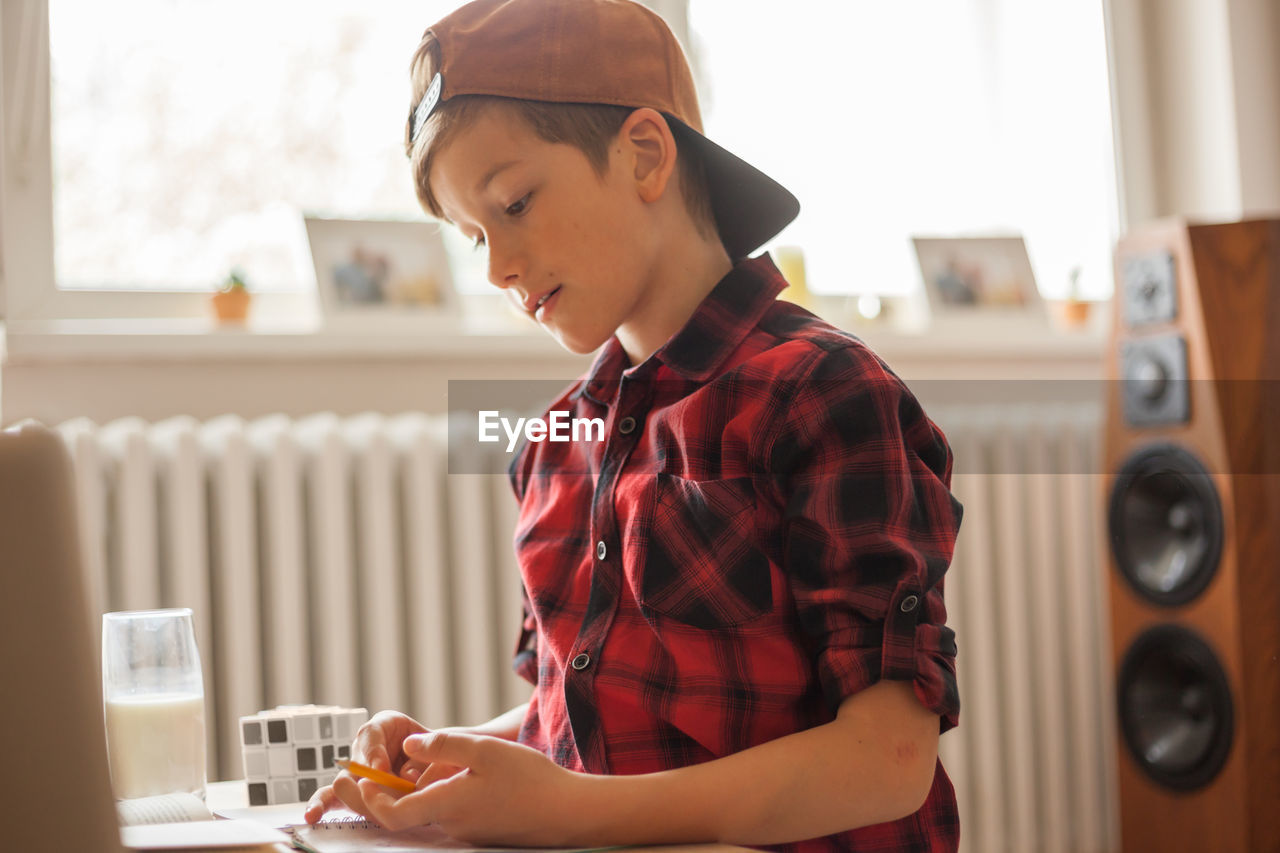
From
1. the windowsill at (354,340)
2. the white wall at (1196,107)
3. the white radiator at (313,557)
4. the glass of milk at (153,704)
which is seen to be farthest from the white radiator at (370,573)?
the glass of milk at (153,704)

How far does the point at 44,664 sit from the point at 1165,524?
2076 mm

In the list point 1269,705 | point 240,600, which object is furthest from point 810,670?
point 1269,705

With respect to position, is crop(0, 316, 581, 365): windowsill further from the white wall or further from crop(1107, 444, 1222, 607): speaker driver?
the white wall

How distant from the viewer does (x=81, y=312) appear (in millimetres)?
2039

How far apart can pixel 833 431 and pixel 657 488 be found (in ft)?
0.42

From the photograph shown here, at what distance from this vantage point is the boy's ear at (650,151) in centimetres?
88

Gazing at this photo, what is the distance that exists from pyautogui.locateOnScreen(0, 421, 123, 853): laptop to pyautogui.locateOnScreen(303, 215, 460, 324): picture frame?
167 centimetres

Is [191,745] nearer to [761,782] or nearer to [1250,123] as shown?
[761,782]

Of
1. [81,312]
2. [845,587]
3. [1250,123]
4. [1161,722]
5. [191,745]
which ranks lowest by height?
[1161,722]

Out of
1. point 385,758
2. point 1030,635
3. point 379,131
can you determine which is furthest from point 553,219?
point 1030,635

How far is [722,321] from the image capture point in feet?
2.82

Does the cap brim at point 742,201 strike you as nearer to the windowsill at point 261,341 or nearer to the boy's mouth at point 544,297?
the boy's mouth at point 544,297

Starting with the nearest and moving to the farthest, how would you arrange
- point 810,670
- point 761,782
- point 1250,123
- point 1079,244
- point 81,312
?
point 761,782, point 810,670, point 81,312, point 1250,123, point 1079,244

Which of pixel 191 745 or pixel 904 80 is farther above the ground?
pixel 904 80
